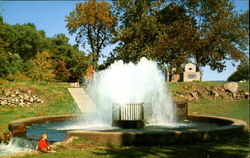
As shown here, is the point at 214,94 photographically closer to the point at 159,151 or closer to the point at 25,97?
the point at 25,97

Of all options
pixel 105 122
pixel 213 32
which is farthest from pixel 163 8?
pixel 105 122

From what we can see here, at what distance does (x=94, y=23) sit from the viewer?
37.0 meters

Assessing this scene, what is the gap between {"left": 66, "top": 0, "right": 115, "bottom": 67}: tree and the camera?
1399 inches

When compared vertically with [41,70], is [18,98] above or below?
below

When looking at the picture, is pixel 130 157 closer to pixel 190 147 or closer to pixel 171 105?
pixel 190 147

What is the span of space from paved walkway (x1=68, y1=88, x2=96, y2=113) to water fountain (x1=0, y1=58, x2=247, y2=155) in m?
5.90

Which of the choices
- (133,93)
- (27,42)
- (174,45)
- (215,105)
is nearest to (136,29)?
(174,45)

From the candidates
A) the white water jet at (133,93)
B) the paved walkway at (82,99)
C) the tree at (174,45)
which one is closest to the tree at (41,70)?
the paved walkway at (82,99)

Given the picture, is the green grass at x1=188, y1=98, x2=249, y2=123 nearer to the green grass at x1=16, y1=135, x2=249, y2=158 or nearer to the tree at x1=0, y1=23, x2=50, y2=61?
the green grass at x1=16, y1=135, x2=249, y2=158

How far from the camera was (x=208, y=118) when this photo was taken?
46.3 feet

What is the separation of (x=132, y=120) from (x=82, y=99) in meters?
13.3

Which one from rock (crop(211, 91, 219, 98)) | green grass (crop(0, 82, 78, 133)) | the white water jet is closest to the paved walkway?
green grass (crop(0, 82, 78, 133))

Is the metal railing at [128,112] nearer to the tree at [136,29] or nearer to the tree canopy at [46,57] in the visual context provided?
the tree at [136,29]

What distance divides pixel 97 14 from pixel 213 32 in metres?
13.9
